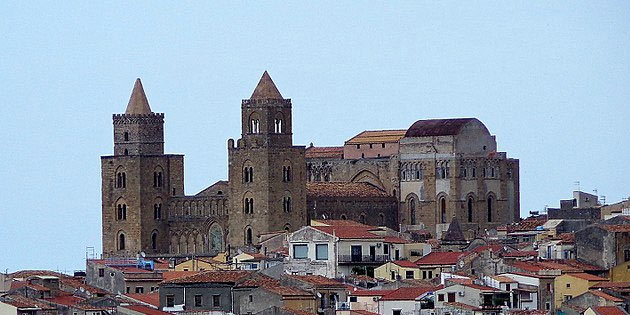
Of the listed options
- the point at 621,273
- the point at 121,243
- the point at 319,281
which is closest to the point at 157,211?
the point at 121,243

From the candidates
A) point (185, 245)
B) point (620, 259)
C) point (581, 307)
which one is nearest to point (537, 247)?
point (620, 259)

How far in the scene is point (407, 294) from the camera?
341 ft

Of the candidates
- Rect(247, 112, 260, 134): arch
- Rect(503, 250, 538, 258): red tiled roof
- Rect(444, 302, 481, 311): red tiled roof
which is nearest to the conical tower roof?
Rect(247, 112, 260, 134): arch

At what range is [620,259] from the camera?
381 feet

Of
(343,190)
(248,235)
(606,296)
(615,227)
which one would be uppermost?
(343,190)

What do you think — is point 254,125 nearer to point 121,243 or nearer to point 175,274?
point 121,243

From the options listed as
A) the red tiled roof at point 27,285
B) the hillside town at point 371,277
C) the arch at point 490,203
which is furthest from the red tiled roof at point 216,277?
the arch at point 490,203

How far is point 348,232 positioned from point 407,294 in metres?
19.8

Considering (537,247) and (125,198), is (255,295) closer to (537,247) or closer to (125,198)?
(537,247)

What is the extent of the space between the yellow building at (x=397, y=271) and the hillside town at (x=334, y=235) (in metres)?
0.09

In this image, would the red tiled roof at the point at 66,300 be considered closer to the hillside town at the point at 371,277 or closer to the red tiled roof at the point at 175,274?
the hillside town at the point at 371,277

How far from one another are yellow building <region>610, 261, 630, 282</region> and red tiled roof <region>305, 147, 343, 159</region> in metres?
47.6

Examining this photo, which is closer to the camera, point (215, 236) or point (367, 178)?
point (215, 236)

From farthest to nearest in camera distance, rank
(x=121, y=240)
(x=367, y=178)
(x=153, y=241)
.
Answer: (x=367, y=178)
(x=153, y=241)
(x=121, y=240)
